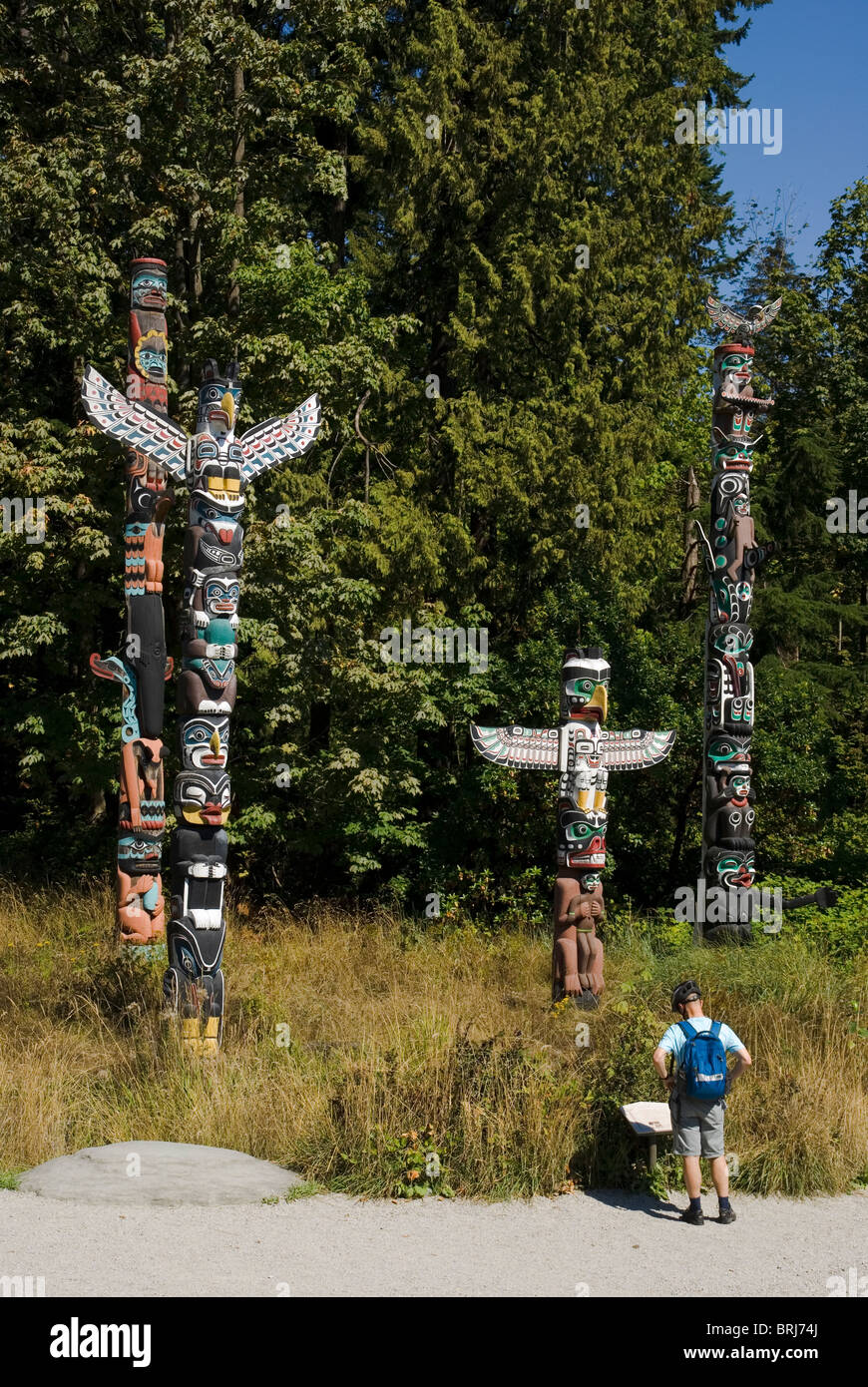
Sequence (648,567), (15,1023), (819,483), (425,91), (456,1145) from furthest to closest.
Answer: (819,483)
(648,567)
(425,91)
(15,1023)
(456,1145)

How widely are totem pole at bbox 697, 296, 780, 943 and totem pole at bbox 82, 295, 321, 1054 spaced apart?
5681mm

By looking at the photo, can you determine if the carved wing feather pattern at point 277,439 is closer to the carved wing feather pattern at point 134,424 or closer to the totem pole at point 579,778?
the carved wing feather pattern at point 134,424

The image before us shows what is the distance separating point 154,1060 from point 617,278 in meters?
14.0

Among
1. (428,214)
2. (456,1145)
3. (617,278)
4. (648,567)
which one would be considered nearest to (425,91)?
(428,214)

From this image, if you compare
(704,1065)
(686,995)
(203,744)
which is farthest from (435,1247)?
(203,744)

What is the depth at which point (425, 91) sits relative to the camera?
18109 mm

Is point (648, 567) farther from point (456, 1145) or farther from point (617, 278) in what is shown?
point (456, 1145)

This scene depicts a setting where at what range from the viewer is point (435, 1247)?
6.79m

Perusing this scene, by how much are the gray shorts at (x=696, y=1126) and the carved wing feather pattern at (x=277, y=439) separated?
5.92 m

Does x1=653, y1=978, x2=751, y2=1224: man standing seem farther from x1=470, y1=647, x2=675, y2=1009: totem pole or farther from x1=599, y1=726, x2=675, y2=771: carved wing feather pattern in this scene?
x1=599, y1=726, x2=675, y2=771: carved wing feather pattern

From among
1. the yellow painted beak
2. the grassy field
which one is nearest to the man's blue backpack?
the grassy field

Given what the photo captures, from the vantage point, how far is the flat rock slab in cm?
734

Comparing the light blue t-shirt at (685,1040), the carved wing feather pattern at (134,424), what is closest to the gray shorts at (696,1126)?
the light blue t-shirt at (685,1040)

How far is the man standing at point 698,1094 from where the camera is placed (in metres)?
7.39
